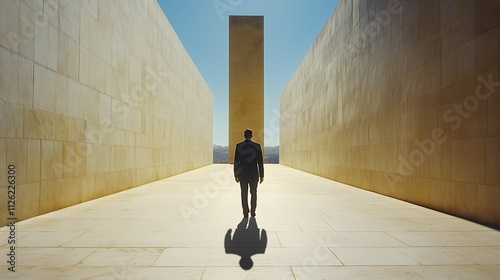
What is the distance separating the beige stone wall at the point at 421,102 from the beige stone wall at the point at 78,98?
8.44 m

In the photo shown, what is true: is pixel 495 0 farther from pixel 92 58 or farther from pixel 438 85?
pixel 92 58

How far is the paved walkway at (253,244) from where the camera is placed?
11.8 feet

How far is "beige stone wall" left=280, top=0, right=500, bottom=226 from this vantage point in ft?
19.4

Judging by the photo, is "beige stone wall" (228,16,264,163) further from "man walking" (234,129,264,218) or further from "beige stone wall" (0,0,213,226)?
"man walking" (234,129,264,218)

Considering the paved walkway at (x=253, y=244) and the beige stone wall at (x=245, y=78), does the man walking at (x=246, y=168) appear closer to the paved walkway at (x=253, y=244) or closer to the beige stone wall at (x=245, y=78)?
the paved walkway at (x=253, y=244)

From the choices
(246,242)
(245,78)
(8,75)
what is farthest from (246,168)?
(245,78)

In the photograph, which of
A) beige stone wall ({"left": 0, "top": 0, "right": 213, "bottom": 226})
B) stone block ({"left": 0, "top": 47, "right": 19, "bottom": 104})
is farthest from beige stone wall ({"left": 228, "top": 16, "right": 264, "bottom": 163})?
stone block ({"left": 0, "top": 47, "right": 19, "bottom": 104})

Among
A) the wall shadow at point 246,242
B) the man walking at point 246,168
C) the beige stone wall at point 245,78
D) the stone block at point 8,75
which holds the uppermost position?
the beige stone wall at point 245,78

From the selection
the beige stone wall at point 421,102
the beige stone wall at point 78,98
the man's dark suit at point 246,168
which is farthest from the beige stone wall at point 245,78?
the man's dark suit at point 246,168

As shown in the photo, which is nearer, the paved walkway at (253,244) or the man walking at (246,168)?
the paved walkway at (253,244)

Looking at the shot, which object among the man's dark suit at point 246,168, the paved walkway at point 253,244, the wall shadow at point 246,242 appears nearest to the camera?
the paved walkway at point 253,244

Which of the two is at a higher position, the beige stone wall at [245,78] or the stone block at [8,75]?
the beige stone wall at [245,78]

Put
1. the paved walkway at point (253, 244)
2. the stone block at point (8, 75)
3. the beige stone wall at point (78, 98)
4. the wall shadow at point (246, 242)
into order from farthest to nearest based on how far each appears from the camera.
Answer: the beige stone wall at point (78, 98), the stone block at point (8, 75), the wall shadow at point (246, 242), the paved walkway at point (253, 244)

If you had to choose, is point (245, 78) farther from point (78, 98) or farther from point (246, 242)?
point (246, 242)
